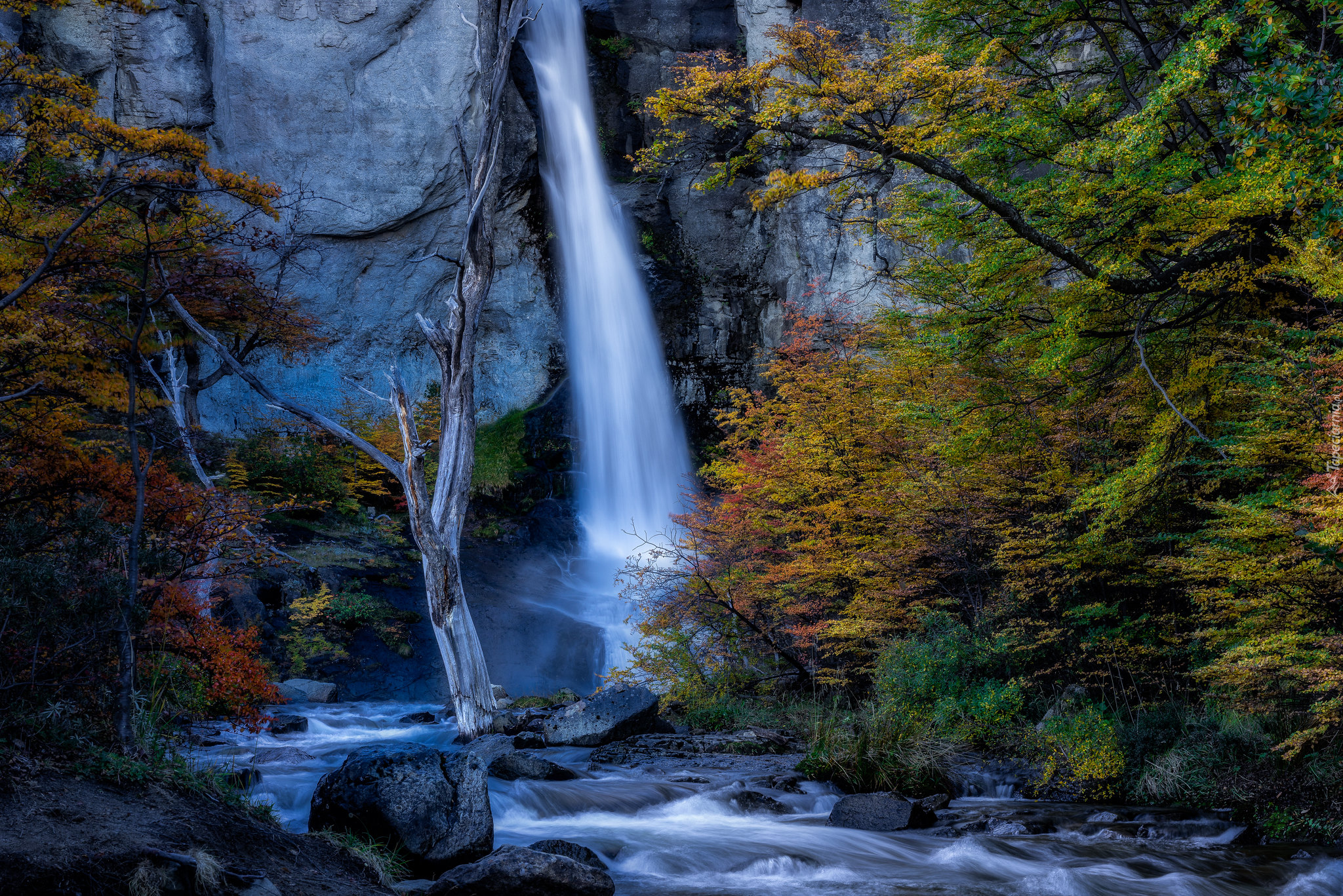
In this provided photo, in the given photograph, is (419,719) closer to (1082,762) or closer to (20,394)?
(20,394)

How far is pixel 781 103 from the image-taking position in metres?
6.90

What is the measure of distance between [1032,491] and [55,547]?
9676 mm

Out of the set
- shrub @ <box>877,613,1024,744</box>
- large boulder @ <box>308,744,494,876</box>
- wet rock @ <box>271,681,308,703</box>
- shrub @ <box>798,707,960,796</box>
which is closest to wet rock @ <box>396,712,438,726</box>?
wet rock @ <box>271,681,308,703</box>

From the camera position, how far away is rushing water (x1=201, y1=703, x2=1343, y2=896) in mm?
5812

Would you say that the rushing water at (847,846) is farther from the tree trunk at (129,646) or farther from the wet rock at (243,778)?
the tree trunk at (129,646)

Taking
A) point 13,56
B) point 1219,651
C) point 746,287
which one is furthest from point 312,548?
point 1219,651

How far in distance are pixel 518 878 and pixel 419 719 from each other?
29.9 ft

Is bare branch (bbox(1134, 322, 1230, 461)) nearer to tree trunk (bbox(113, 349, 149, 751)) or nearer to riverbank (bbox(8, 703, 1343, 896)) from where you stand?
riverbank (bbox(8, 703, 1343, 896))

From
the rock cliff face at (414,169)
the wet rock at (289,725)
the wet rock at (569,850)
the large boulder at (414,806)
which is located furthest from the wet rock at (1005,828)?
the rock cliff face at (414,169)

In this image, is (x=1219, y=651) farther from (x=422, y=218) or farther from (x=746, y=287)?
(x=422, y=218)

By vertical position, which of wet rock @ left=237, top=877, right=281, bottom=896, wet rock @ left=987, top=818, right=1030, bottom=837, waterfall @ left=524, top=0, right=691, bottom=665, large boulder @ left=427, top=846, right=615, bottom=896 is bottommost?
wet rock @ left=987, top=818, right=1030, bottom=837

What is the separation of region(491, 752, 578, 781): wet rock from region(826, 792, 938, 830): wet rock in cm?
281

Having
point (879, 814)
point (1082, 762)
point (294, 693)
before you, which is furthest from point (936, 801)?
point (294, 693)

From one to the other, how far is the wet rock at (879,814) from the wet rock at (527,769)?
281 centimetres
